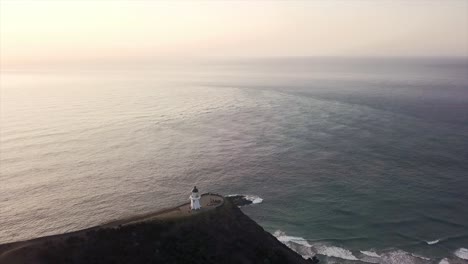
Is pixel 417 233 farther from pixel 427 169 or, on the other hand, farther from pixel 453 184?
pixel 427 169

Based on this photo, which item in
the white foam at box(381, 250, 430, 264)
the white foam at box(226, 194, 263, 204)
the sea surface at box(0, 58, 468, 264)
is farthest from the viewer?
the white foam at box(226, 194, 263, 204)

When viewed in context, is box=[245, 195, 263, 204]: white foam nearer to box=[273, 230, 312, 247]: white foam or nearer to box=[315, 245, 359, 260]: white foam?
box=[273, 230, 312, 247]: white foam

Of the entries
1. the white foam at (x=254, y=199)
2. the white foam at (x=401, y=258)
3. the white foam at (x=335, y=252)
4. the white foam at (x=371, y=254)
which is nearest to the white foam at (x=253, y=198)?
the white foam at (x=254, y=199)

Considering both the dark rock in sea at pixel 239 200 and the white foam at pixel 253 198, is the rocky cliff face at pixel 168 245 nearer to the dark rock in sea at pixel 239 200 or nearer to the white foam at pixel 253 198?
the dark rock in sea at pixel 239 200

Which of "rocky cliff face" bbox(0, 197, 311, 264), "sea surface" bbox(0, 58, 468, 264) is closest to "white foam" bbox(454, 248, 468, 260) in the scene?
"sea surface" bbox(0, 58, 468, 264)

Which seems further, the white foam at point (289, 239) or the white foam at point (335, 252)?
the white foam at point (289, 239)

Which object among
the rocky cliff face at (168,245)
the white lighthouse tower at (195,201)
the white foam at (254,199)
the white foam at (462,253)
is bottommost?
the white foam at (462,253)

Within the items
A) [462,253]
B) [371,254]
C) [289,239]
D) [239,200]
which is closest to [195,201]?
[289,239]
